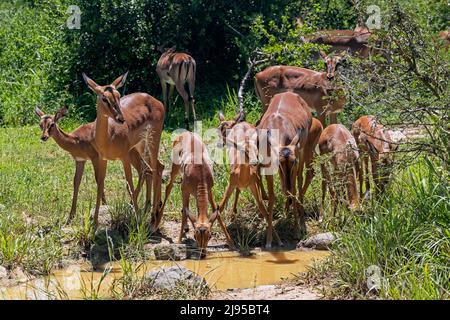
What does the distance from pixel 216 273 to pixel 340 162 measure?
1.80 metres

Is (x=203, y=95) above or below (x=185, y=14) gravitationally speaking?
below

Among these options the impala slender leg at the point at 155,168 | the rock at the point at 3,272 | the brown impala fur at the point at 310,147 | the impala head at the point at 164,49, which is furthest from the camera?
the impala head at the point at 164,49

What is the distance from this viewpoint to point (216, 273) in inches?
302

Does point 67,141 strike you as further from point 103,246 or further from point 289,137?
point 289,137

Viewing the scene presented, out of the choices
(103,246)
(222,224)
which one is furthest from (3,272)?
(222,224)

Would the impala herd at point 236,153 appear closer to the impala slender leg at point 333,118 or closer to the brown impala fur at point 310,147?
the brown impala fur at point 310,147

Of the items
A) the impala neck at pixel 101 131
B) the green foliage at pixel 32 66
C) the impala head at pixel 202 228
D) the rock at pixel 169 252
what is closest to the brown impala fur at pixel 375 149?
the impala head at pixel 202 228

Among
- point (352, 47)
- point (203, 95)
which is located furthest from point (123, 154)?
point (352, 47)

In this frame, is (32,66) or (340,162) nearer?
(340,162)

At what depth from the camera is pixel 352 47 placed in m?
16.2

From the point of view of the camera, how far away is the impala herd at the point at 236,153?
26.8ft

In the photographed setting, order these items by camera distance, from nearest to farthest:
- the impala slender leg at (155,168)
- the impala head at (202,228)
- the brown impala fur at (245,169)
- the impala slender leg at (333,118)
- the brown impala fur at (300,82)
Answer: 1. the impala head at (202,228)
2. the brown impala fur at (245,169)
3. the impala slender leg at (155,168)
4. the impala slender leg at (333,118)
5. the brown impala fur at (300,82)

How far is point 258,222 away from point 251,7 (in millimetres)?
6367
